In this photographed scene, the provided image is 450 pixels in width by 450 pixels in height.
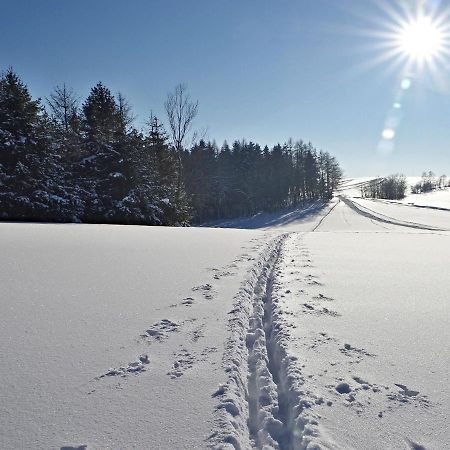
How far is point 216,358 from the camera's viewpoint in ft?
10.6

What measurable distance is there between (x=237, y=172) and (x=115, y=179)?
4300 cm

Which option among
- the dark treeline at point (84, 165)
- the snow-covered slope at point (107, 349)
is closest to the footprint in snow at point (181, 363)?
the snow-covered slope at point (107, 349)

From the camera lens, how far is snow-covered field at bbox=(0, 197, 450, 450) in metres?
2.21

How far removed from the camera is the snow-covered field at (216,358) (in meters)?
2.21

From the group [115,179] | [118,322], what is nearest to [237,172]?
[115,179]

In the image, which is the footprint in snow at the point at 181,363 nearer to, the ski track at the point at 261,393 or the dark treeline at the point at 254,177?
the ski track at the point at 261,393

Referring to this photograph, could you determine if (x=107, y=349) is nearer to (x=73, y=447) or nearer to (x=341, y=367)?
(x=73, y=447)

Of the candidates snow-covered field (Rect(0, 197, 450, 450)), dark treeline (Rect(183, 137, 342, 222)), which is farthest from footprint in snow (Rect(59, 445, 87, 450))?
dark treeline (Rect(183, 137, 342, 222))

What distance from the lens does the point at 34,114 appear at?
17.6m

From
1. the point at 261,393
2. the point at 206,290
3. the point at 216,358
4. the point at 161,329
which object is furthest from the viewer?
the point at 206,290

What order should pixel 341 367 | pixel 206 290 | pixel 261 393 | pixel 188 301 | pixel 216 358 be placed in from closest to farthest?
pixel 261 393
pixel 341 367
pixel 216 358
pixel 188 301
pixel 206 290

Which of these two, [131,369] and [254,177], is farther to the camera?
[254,177]

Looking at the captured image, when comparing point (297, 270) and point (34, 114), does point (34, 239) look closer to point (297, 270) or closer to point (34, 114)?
point (297, 270)

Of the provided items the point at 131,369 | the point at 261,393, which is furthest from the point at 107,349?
the point at 261,393
